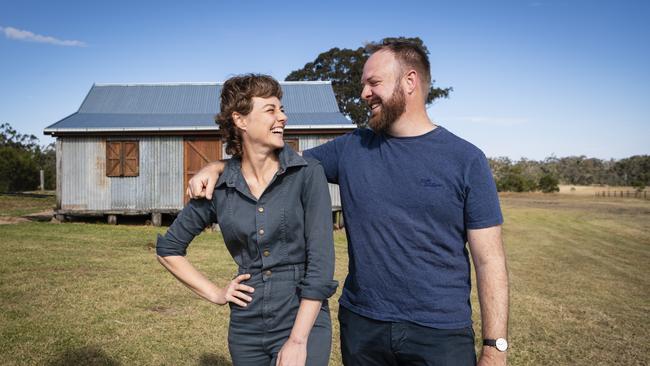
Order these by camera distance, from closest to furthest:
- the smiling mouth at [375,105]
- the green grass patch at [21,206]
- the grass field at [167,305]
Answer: the smiling mouth at [375,105] → the grass field at [167,305] → the green grass patch at [21,206]

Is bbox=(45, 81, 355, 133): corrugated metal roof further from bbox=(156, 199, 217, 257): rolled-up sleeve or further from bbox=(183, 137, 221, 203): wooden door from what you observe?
bbox=(156, 199, 217, 257): rolled-up sleeve

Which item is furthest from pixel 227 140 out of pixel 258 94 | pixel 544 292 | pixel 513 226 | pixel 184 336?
pixel 513 226

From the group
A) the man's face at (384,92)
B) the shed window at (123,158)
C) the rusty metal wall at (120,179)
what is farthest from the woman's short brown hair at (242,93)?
the shed window at (123,158)

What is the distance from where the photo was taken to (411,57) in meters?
2.72

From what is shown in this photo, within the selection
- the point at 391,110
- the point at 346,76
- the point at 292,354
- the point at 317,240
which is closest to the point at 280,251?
the point at 317,240

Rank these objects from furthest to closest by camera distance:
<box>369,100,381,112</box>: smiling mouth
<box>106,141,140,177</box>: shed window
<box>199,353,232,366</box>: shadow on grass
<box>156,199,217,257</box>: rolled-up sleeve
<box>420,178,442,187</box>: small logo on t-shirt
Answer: <box>106,141,140,177</box>: shed window
<box>199,353,232,366</box>: shadow on grass
<box>369,100,381,112</box>: smiling mouth
<box>156,199,217,257</box>: rolled-up sleeve
<box>420,178,442,187</box>: small logo on t-shirt

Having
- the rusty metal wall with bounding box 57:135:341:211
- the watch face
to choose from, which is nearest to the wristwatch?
the watch face

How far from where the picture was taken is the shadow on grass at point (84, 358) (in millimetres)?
5469

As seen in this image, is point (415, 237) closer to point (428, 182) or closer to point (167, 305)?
point (428, 182)

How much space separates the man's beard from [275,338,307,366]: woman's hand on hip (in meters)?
1.19

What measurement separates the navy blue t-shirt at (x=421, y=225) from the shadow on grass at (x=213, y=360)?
353cm

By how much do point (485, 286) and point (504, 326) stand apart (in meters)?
0.19

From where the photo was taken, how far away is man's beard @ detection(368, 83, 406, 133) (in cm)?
266

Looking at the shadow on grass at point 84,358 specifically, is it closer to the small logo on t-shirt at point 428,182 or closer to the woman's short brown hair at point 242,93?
the woman's short brown hair at point 242,93
